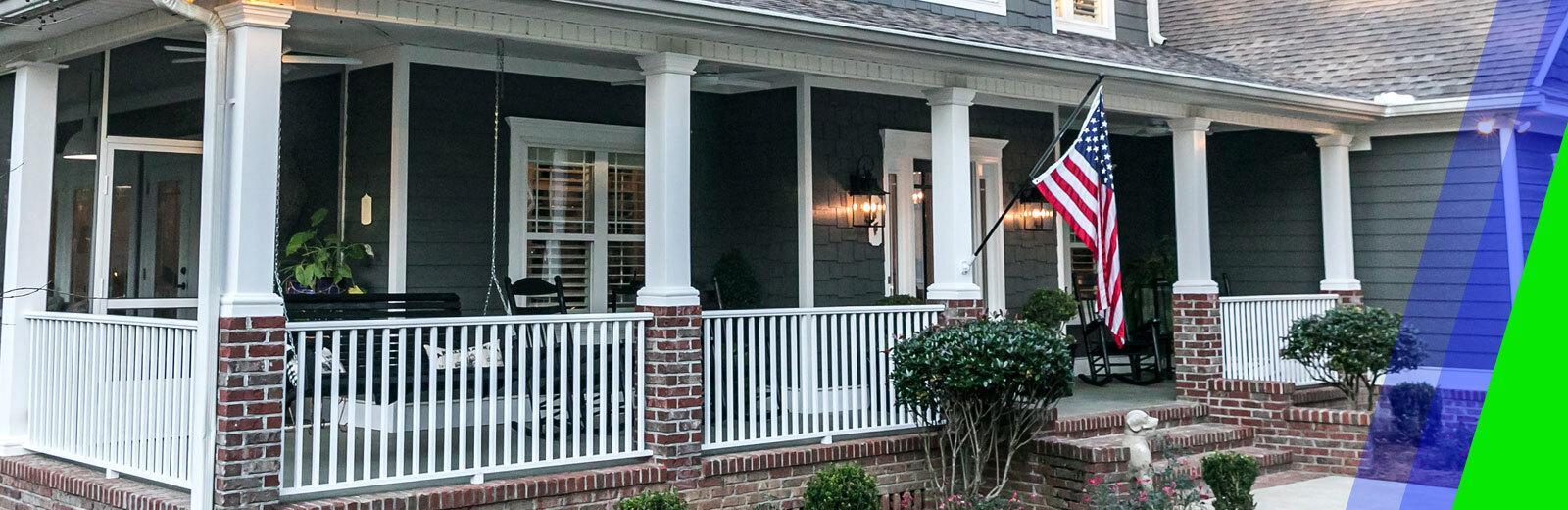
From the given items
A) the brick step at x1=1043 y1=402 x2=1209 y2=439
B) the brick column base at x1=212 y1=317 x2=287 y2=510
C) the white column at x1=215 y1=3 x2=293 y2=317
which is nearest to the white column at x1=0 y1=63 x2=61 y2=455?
the white column at x1=215 y1=3 x2=293 y2=317

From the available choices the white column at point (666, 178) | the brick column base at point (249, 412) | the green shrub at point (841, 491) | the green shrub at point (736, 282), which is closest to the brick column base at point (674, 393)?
the white column at point (666, 178)

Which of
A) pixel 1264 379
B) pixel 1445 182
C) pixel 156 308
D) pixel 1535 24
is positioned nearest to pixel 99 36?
pixel 156 308

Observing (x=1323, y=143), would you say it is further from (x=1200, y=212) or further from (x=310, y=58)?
(x=310, y=58)

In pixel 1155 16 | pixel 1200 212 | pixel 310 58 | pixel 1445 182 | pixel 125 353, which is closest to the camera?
pixel 125 353

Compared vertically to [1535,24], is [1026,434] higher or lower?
lower

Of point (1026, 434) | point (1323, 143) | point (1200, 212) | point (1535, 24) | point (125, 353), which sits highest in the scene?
Result: point (1535, 24)

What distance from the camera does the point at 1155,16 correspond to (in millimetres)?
13398

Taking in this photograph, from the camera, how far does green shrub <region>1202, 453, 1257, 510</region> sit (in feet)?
23.4

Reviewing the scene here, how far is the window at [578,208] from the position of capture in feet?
29.7

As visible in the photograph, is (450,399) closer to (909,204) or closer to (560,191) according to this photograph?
(560,191)

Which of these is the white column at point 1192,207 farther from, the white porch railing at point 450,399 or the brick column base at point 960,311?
the white porch railing at point 450,399

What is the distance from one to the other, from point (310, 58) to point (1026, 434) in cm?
522

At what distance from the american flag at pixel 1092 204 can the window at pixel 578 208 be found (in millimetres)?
3261

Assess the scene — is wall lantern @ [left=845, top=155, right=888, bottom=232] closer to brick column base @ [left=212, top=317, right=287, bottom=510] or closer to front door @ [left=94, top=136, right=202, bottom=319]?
front door @ [left=94, top=136, right=202, bottom=319]
